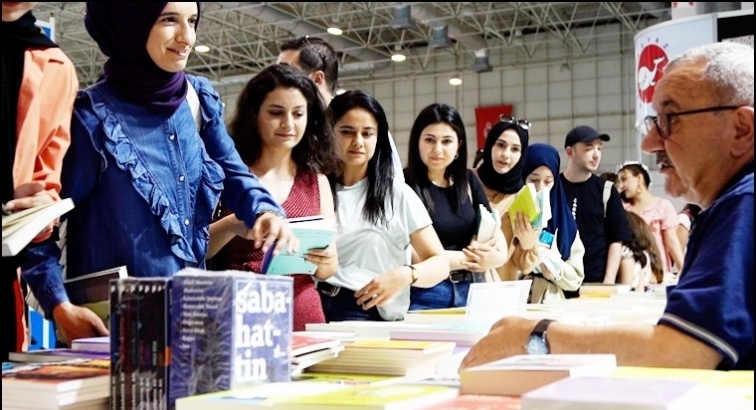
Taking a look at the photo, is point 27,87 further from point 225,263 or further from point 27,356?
point 225,263

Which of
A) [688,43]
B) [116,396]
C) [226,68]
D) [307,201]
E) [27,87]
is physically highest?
[226,68]

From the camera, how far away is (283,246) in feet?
5.05

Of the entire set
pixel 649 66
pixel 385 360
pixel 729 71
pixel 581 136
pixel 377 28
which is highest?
pixel 377 28

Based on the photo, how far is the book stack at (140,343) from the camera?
1081mm

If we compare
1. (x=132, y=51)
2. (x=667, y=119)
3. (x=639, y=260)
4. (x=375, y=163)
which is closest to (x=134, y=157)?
(x=132, y=51)

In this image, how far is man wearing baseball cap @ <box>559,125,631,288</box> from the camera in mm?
4836

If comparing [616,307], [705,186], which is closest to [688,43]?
[616,307]

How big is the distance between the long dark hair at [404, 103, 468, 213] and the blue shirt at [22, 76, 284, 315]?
5.00 feet

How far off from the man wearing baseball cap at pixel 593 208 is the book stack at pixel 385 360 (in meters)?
3.52

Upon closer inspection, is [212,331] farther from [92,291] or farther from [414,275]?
[414,275]

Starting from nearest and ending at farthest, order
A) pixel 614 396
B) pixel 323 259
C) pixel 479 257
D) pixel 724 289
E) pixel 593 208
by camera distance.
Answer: pixel 614 396 → pixel 724 289 → pixel 323 259 → pixel 479 257 → pixel 593 208

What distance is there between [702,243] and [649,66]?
4985 mm

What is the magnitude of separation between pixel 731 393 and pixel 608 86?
17.2 meters

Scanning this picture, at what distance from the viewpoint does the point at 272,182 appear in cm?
230
